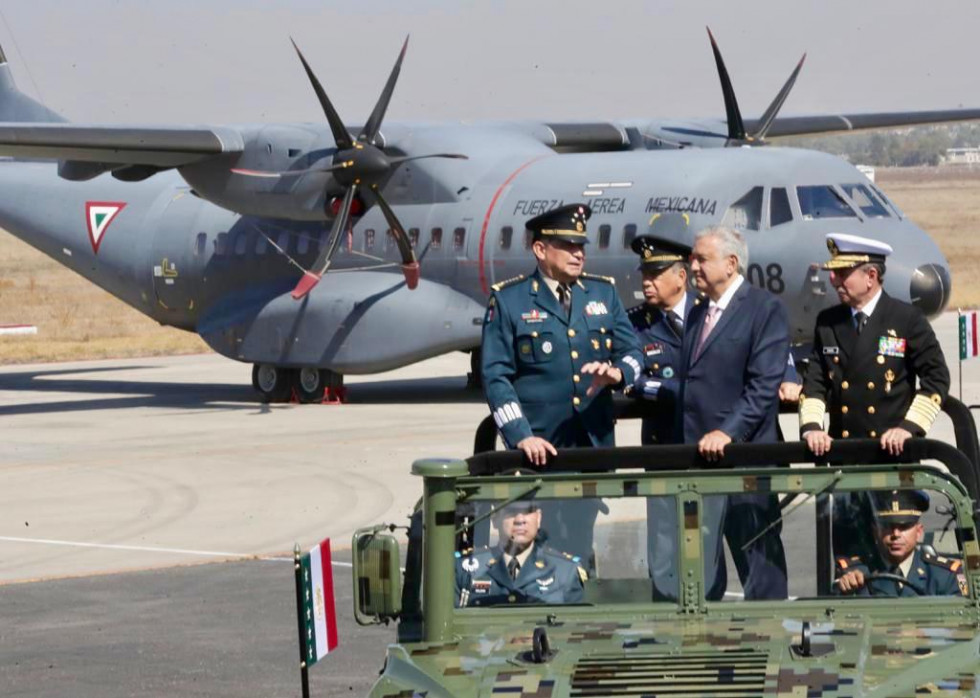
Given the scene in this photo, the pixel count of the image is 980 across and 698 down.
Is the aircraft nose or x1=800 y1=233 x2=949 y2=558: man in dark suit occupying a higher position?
x1=800 y1=233 x2=949 y2=558: man in dark suit

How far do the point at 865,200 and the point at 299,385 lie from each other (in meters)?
8.05

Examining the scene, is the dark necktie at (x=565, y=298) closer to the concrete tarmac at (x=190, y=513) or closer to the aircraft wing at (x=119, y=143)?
the concrete tarmac at (x=190, y=513)

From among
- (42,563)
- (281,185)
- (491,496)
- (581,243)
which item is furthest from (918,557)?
(281,185)

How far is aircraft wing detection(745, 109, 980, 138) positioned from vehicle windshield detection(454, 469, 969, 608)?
24521 millimetres

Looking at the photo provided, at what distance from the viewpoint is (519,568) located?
20.3ft

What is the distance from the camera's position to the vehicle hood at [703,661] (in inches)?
209

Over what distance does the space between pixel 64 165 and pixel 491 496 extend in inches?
823

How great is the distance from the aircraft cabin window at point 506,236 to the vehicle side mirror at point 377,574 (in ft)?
59.1

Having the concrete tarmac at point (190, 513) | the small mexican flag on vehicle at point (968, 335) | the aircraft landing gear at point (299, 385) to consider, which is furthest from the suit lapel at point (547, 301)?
the aircraft landing gear at point (299, 385)

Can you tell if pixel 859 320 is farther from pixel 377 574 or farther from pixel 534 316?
pixel 377 574

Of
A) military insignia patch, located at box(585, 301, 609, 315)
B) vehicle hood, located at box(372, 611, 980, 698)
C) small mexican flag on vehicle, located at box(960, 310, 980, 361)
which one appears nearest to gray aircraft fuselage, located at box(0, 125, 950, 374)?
small mexican flag on vehicle, located at box(960, 310, 980, 361)

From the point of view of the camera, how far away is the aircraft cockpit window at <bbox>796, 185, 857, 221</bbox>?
22.1 meters

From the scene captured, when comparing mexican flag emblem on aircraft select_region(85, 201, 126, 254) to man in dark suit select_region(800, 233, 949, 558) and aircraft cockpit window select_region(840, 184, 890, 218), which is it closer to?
aircraft cockpit window select_region(840, 184, 890, 218)

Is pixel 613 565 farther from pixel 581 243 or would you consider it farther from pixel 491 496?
pixel 581 243
